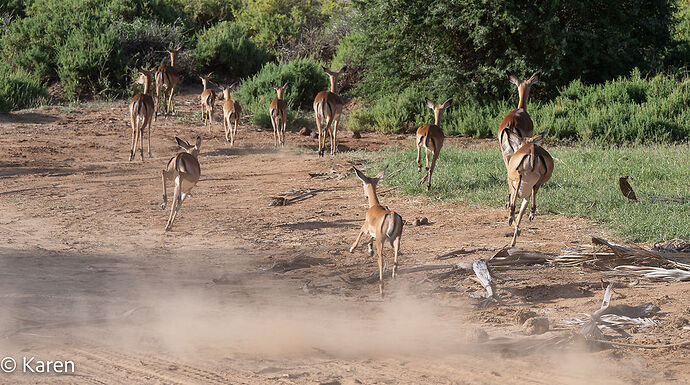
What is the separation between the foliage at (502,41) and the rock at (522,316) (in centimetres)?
1263

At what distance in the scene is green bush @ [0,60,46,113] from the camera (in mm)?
18516

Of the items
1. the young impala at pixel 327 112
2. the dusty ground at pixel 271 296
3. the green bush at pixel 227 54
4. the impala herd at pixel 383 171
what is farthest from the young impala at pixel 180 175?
the green bush at pixel 227 54

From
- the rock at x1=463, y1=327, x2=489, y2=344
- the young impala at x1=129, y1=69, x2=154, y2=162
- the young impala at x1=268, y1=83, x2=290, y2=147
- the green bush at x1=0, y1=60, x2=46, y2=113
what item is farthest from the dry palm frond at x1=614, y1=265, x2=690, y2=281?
the green bush at x1=0, y1=60, x2=46, y2=113

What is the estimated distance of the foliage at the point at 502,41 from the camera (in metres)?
18.3

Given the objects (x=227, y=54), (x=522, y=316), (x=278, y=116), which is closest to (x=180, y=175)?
(x=522, y=316)

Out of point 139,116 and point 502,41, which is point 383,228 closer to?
point 139,116

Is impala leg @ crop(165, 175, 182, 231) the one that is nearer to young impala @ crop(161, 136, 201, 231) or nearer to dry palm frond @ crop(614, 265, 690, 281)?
young impala @ crop(161, 136, 201, 231)

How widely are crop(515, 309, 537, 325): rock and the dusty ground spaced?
3.8 inches

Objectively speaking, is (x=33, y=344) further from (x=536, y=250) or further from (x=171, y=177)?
(x=536, y=250)

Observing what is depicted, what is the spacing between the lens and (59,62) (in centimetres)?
2177

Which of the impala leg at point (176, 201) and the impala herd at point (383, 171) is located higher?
the impala herd at point (383, 171)

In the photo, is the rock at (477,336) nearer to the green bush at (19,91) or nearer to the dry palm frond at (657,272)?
the dry palm frond at (657,272)

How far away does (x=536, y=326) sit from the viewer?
5.83 meters

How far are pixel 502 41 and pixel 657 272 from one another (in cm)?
1316
